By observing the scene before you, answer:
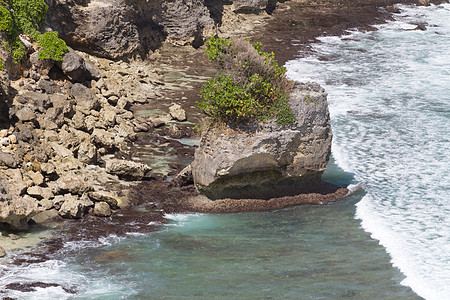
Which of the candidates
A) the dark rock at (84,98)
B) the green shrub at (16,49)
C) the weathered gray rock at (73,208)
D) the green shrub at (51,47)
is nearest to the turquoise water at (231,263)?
the weathered gray rock at (73,208)

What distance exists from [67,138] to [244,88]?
21.5 ft

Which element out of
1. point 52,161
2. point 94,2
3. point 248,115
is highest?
point 94,2

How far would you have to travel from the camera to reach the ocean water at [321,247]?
14281 millimetres

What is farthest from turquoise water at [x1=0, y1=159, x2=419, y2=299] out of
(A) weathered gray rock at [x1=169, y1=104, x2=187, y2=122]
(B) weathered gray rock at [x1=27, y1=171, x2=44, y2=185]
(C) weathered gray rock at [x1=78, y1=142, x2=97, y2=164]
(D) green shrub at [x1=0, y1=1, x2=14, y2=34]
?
(D) green shrub at [x1=0, y1=1, x2=14, y2=34]

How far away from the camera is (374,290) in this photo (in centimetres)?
1441

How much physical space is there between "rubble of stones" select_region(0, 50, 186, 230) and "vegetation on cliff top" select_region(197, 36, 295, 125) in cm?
365

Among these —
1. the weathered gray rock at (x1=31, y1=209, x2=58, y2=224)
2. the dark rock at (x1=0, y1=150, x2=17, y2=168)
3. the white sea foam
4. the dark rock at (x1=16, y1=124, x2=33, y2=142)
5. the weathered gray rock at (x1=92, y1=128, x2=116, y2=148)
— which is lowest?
the white sea foam

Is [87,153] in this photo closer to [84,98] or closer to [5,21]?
[84,98]

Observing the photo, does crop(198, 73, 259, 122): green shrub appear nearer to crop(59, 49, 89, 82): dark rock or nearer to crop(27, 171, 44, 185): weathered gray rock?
crop(27, 171, 44, 185): weathered gray rock

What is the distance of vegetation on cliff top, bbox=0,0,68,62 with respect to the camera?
24797mm

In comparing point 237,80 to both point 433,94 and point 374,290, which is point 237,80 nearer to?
point 374,290

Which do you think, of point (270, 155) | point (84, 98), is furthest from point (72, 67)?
point (270, 155)

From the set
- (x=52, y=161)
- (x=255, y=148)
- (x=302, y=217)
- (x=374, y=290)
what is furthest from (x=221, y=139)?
(x=374, y=290)

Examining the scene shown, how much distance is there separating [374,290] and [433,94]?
2163cm
